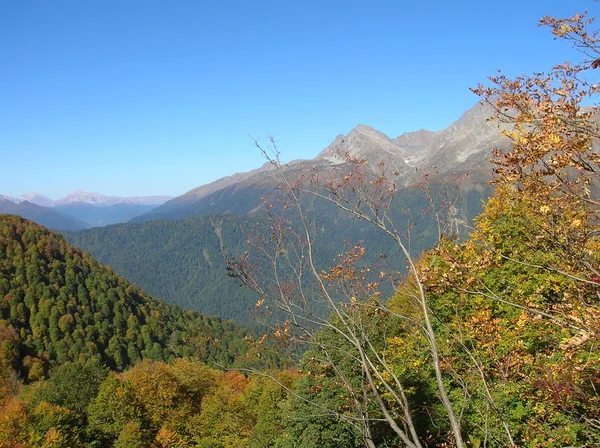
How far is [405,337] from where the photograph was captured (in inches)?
774

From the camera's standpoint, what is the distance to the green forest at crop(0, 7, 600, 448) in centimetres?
438

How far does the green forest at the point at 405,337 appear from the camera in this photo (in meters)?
4.38

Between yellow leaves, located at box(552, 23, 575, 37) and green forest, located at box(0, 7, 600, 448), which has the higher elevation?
yellow leaves, located at box(552, 23, 575, 37)

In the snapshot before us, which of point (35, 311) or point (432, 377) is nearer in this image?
point (432, 377)

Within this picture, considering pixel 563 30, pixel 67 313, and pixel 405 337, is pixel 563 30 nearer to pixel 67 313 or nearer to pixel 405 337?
pixel 405 337

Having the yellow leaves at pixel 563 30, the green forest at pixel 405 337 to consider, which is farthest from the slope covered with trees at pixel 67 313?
the yellow leaves at pixel 563 30

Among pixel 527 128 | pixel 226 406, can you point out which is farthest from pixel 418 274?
pixel 226 406

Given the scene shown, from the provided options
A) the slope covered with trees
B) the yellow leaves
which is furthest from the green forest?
the slope covered with trees

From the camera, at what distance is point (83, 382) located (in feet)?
106

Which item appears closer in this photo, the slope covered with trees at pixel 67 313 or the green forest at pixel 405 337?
the green forest at pixel 405 337

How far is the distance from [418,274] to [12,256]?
295 feet

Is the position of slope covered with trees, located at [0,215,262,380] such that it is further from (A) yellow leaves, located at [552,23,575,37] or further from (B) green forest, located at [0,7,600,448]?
(A) yellow leaves, located at [552,23,575,37]

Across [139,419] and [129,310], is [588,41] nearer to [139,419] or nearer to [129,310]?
[139,419]

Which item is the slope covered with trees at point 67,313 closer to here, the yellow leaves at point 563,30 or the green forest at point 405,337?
the green forest at point 405,337
